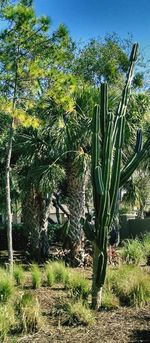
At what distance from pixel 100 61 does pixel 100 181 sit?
21.6 meters

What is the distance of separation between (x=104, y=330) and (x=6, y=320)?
1.29m

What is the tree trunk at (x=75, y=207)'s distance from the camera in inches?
514

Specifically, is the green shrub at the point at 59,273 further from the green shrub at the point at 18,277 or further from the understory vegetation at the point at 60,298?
the green shrub at the point at 18,277

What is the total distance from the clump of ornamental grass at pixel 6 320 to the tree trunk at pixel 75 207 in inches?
245

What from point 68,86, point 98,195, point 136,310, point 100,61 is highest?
point 100,61

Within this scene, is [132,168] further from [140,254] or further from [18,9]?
[140,254]

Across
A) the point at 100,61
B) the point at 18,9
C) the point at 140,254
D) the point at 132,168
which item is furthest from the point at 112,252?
the point at 100,61

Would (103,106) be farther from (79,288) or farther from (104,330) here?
(104,330)

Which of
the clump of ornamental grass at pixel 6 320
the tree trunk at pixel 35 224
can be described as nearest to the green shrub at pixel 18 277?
the clump of ornamental grass at pixel 6 320

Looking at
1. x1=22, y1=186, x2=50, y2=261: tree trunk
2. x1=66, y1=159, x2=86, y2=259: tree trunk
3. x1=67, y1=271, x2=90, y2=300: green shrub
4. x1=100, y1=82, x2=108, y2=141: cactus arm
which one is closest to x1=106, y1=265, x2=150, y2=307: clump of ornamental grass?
x1=67, y1=271, x2=90, y2=300: green shrub

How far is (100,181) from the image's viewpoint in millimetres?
7344

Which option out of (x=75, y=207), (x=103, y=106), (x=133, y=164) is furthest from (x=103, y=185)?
(x=75, y=207)

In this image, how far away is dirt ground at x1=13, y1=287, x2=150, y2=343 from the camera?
599cm

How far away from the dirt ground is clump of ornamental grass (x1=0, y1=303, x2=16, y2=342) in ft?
0.64
